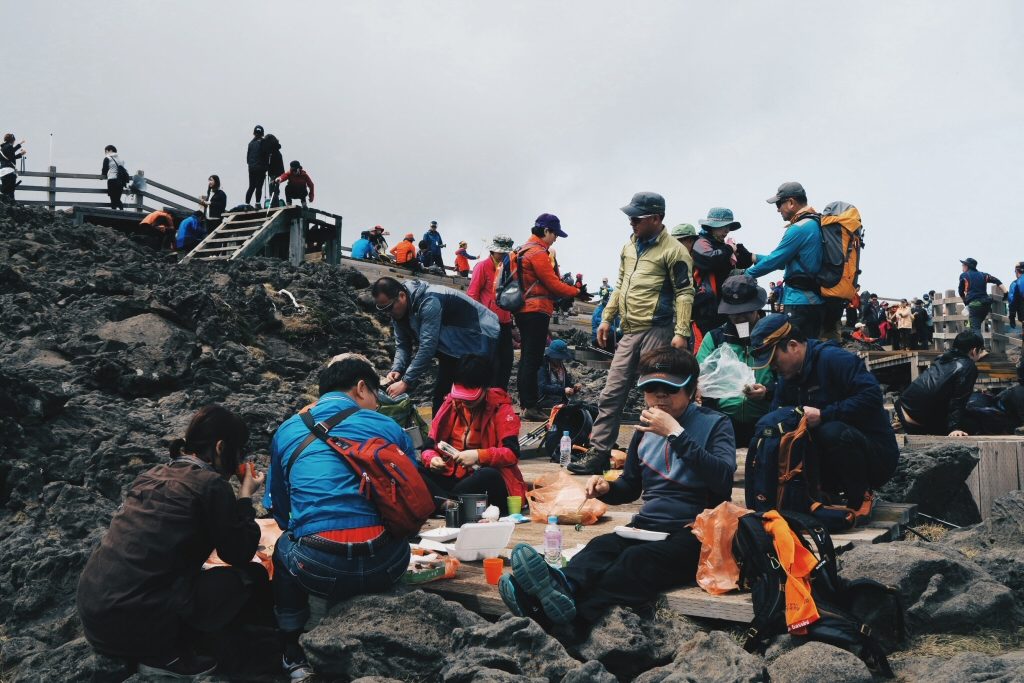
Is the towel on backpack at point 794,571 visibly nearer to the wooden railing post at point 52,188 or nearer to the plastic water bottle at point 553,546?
the plastic water bottle at point 553,546

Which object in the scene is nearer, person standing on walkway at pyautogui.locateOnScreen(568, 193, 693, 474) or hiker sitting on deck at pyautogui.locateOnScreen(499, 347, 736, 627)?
hiker sitting on deck at pyautogui.locateOnScreen(499, 347, 736, 627)

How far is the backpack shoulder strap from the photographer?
452 centimetres

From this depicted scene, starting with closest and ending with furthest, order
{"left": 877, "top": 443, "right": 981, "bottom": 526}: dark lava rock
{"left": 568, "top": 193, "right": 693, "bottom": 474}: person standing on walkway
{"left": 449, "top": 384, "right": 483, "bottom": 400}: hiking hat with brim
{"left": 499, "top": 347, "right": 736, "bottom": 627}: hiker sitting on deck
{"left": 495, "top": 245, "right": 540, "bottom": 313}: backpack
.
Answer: {"left": 499, "top": 347, "right": 736, "bottom": 627}: hiker sitting on deck < {"left": 449, "top": 384, "right": 483, "bottom": 400}: hiking hat with brim < {"left": 877, "top": 443, "right": 981, "bottom": 526}: dark lava rock < {"left": 568, "top": 193, "right": 693, "bottom": 474}: person standing on walkway < {"left": 495, "top": 245, "right": 540, "bottom": 313}: backpack

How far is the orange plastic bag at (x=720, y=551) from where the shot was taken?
439cm

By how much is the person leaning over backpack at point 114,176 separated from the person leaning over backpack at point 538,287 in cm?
1840

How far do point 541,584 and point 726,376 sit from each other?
2.91m

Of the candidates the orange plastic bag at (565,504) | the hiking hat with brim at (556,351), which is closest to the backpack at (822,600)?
the orange plastic bag at (565,504)

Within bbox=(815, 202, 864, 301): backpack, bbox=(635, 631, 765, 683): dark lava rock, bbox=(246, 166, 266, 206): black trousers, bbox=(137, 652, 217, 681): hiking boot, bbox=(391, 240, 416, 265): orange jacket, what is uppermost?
bbox=(246, 166, 266, 206): black trousers

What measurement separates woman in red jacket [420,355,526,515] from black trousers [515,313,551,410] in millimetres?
2667

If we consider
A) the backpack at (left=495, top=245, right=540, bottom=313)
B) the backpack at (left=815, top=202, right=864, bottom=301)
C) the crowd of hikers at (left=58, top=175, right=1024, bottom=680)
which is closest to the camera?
the crowd of hikers at (left=58, top=175, right=1024, bottom=680)

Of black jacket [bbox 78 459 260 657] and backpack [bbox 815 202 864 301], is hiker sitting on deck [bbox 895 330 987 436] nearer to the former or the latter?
backpack [bbox 815 202 864 301]

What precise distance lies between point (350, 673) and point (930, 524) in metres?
4.67

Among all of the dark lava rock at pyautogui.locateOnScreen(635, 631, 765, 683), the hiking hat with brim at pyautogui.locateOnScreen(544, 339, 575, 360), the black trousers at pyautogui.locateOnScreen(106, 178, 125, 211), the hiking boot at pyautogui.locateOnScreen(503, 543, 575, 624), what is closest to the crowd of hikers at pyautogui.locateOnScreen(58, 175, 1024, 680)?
the hiking boot at pyautogui.locateOnScreen(503, 543, 575, 624)

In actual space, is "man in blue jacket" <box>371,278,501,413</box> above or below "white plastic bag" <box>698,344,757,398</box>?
above
